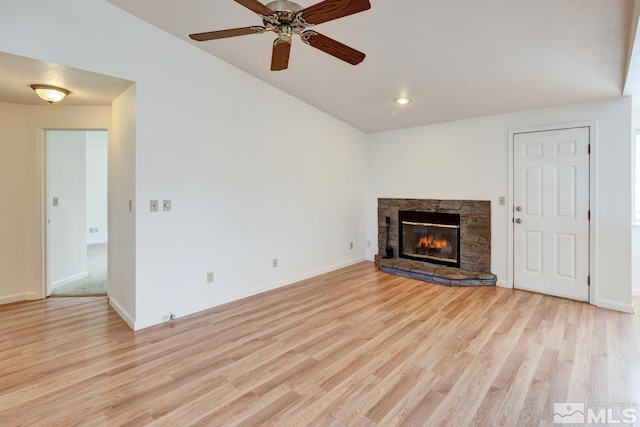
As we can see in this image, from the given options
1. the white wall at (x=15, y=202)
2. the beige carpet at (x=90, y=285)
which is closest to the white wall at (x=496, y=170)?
the beige carpet at (x=90, y=285)

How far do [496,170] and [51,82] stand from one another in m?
5.26

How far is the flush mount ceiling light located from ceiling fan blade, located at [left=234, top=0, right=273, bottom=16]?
2474mm

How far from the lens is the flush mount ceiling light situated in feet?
9.81

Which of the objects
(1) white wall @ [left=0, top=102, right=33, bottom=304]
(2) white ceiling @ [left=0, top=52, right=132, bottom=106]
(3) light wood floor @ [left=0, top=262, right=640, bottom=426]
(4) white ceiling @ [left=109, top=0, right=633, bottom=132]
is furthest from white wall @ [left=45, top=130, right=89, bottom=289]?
(4) white ceiling @ [left=109, top=0, right=633, bottom=132]

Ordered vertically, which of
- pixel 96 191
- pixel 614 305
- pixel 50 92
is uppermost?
pixel 50 92

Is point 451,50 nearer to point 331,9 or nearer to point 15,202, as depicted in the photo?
point 331,9

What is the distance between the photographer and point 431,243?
515 cm

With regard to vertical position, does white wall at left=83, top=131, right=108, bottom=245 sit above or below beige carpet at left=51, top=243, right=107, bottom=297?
above

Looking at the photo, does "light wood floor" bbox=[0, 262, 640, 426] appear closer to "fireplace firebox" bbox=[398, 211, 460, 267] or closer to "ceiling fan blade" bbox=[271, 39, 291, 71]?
"fireplace firebox" bbox=[398, 211, 460, 267]

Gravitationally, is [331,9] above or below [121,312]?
above

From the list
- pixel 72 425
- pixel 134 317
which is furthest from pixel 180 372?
pixel 134 317

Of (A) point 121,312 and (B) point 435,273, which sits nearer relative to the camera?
(A) point 121,312

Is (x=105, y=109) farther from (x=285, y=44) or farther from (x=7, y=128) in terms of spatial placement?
(x=285, y=44)

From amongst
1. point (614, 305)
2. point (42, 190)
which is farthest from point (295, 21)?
point (614, 305)
